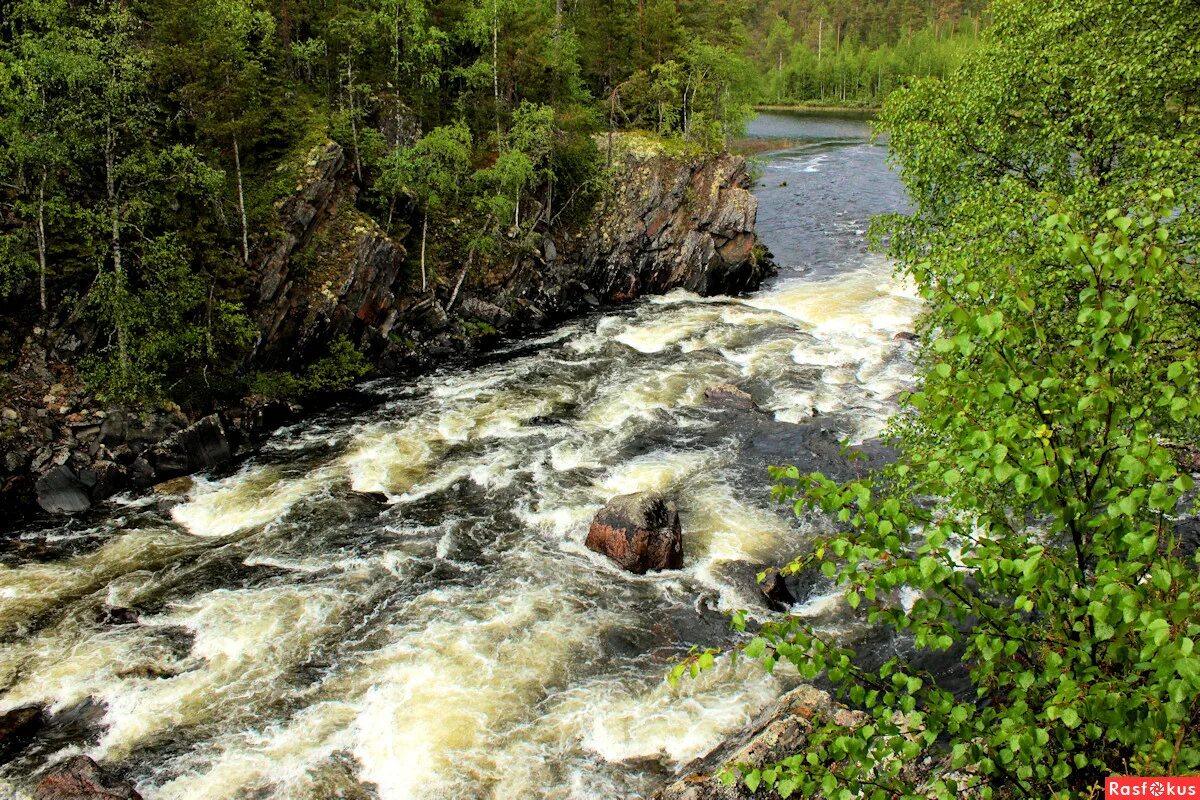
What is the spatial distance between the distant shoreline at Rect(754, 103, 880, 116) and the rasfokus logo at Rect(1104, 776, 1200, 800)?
137m

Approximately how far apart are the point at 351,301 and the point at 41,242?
10576 millimetres

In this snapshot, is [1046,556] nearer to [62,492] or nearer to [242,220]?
[62,492]

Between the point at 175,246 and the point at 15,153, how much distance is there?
4688 millimetres

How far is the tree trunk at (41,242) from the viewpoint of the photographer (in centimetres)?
2236

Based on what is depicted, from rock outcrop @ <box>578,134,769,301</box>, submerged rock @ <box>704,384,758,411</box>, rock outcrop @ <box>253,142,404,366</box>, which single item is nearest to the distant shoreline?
rock outcrop @ <box>578,134,769,301</box>

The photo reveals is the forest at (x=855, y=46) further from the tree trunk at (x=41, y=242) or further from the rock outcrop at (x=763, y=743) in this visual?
the rock outcrop at (x=763, y=743)

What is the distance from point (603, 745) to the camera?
13133 mm

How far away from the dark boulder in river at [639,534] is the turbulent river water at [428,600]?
1.51 ft

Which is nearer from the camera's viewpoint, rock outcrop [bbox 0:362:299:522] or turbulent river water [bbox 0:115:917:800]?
turbulent river water [bbox 0:115:917:800]

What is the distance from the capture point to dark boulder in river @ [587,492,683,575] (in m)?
18.4

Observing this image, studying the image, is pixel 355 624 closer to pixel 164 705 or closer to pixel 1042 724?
pixel 164 705

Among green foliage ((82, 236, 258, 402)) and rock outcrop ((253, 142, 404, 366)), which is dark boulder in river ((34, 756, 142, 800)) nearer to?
green foliage ((82, 236, 258, 402))

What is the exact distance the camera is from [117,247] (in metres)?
22.7

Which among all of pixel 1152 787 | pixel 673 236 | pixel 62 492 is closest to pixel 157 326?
pixel 62 492
